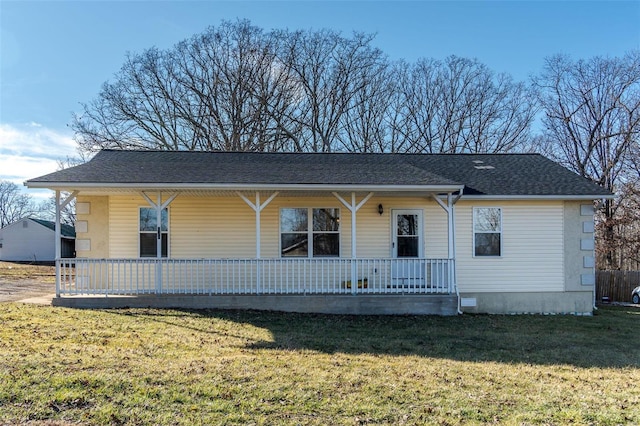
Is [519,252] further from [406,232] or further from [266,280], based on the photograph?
[266,280]

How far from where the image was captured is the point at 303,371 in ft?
18.3

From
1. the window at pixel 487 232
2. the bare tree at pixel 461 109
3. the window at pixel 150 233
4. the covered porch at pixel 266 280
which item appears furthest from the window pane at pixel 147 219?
the bare tree at pixel 461 109

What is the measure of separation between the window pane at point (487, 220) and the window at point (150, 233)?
770 centimetres

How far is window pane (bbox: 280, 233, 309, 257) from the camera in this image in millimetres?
11859

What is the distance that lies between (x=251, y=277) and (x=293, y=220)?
199 cm

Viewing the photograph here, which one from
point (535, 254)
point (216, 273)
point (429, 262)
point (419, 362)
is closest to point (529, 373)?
point (419, 362)

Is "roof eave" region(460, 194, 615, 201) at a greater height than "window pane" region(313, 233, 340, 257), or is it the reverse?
"roof eave" region(460, 194, 615, 201)

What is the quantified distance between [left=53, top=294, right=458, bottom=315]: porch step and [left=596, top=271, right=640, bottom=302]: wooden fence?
1122cm

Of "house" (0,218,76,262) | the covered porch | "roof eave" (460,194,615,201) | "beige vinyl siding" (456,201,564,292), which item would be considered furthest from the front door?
"house" (0,218,76,262)

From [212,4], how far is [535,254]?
13.3 metres

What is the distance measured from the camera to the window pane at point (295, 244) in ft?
38.9

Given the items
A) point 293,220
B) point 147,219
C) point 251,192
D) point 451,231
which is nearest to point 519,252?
point 451,231

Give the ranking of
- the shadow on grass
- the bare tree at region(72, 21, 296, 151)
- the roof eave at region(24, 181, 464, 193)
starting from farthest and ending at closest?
the bare tree at region(72, 21, 296, 151)
the roof eave at region(24, 181, 464, 193)
the shadow on grass

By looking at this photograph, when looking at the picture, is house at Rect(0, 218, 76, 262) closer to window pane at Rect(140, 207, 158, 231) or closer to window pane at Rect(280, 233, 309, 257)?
window pane at Rect(140, 207, 158, 231)
